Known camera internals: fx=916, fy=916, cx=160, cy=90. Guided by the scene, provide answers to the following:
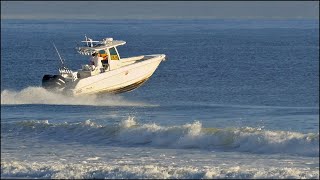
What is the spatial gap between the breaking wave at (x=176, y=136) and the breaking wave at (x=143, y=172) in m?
3.34

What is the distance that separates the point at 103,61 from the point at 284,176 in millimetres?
18924

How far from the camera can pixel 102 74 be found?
3984cm

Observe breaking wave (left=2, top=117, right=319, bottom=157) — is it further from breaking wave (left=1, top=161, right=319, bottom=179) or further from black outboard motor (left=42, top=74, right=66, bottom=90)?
black outboard motor (left=42, top=74, right=66, bottom=90)

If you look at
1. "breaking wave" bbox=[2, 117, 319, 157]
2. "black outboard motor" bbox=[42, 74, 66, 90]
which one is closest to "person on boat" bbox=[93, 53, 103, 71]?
"black outboard motor" bbox=[42, 74, 66, 90]

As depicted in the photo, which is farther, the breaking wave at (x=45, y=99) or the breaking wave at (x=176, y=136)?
the breaking wave at (x=45, y=99)

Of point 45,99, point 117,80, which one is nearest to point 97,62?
point 117,80

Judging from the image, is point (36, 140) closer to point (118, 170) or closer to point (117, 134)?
point (117, 134)

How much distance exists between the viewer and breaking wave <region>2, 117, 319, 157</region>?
88.1 ft

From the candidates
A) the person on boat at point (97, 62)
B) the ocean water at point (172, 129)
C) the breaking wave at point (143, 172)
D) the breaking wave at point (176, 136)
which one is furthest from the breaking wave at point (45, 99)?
the breaking wave at point (143, 172)

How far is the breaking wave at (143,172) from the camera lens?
22516 mm

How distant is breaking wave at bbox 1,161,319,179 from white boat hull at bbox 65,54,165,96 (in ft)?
50.2

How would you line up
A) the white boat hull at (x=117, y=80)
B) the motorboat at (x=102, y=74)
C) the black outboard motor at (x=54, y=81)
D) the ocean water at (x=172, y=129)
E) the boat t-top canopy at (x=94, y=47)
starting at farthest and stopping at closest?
the boat t-top canopy at (x=94, y=47) → the white boat hull at (x=117, y=80) → the motorboat at (x=102, y=74) → the black outboard motor at (x=54, y=81) → the ocean water at (x=172, y=129)

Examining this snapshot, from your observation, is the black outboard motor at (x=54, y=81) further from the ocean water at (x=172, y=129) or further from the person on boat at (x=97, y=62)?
the person on boat at (x=97, y=62)

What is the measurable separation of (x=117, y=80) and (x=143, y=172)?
59.7 feet
